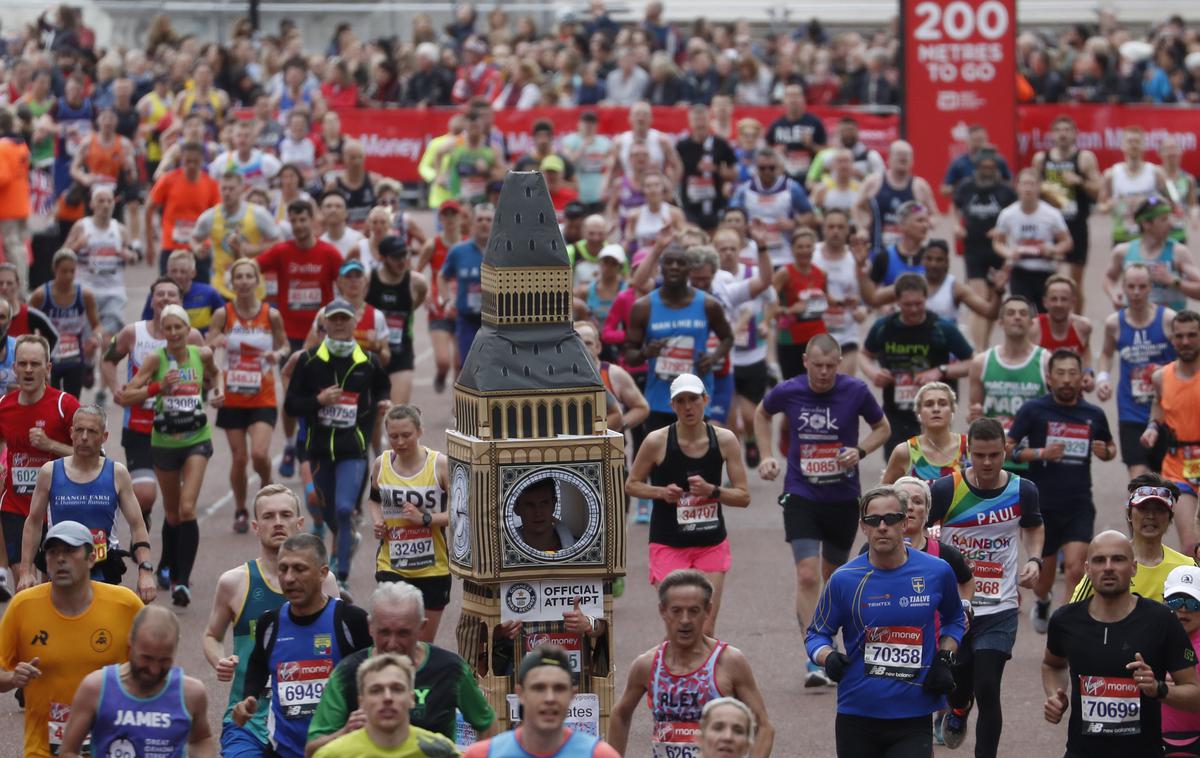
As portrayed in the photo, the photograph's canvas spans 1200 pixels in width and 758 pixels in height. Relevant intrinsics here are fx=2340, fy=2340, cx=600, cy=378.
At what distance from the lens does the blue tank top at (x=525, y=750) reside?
7.98 metres

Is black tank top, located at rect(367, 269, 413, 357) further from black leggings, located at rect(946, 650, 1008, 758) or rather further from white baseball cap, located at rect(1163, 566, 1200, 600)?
white baseball cap, located at rect(1163, 566, 1200, 600)

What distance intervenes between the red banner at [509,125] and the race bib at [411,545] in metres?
18.9

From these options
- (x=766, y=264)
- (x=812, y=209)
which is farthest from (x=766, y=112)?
(x=766, y=264)

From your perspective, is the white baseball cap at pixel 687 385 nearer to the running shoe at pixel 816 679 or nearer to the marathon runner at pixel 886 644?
the running shoe at pixel 816 679

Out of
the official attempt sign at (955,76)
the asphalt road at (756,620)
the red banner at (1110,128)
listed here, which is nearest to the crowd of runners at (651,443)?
the asphalt road at (756,620)

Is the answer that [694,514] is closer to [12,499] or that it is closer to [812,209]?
[12,499]

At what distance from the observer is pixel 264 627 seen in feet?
31.1

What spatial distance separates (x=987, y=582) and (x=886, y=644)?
6.13 feet

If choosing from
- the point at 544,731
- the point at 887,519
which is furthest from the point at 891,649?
the point at 544,731

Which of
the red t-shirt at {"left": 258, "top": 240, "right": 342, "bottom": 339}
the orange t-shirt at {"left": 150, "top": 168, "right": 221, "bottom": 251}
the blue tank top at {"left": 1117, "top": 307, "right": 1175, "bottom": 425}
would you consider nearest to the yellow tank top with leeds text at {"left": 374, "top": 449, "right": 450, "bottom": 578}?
the blue tank top at {"left": 1117, "top": 307, "right": 1175, "bottom": 425}

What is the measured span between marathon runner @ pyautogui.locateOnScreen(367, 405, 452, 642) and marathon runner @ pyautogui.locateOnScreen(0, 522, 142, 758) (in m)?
2.65

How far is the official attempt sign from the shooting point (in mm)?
29078

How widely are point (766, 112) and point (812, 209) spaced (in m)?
9.88

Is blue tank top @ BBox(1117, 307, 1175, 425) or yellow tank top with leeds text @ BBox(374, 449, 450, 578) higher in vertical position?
blue tank top @ BBox(1117, 307, 1175, 425)
